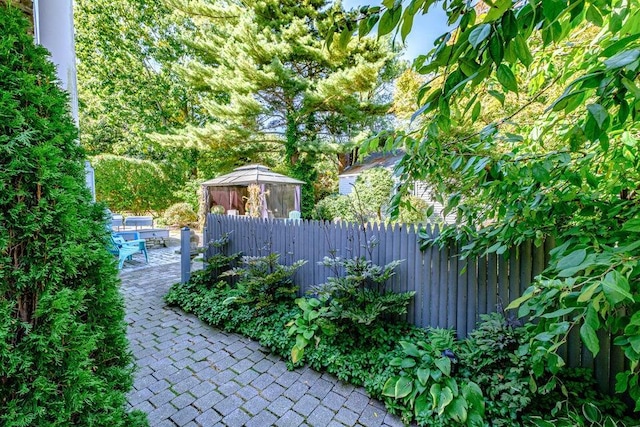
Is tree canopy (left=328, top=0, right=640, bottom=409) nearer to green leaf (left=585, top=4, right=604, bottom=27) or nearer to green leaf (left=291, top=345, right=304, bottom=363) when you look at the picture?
green leaf (left=585, top=4, right=604, bottom=27)

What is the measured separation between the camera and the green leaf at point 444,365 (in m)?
2.10

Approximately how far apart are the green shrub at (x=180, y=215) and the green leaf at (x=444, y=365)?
40.6 feet

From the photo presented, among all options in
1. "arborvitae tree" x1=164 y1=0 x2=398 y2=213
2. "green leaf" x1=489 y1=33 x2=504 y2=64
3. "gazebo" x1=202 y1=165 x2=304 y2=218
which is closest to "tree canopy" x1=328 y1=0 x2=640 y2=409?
"green leaf" x1=489 y1=33 x2=504 y2=64

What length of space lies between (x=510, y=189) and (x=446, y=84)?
44.7 inches

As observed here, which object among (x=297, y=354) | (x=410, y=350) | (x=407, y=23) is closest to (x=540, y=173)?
(x=407, y=23)

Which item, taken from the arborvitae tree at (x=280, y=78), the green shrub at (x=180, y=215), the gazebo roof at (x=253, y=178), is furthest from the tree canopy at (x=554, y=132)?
the green shrub at (x=180, y=215)

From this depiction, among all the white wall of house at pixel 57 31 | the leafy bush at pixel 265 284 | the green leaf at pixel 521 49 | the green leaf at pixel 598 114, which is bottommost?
the leafy bush at pixel 265 284

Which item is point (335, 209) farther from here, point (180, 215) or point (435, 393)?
point (435, 393)

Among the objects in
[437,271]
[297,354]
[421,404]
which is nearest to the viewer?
[421,404]

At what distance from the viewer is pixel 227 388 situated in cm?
241

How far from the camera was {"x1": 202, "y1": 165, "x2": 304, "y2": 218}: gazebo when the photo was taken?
8555 millimetres

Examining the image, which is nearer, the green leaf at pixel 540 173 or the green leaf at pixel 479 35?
the green leaf at pixel 479 35

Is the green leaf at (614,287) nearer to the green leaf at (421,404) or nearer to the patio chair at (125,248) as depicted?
the green leaf at (421,404)

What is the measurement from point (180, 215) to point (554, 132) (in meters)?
13.1
